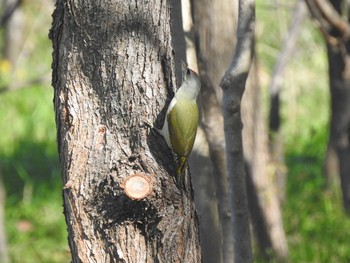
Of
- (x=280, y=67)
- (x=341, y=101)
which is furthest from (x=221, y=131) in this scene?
(x=280, y=67)

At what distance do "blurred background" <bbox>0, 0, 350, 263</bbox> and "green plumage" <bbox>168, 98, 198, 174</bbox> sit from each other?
1.72 m

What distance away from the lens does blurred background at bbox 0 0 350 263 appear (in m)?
6.46

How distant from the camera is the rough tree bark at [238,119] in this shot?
3449 millimetres

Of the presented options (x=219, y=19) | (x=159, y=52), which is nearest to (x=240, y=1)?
(x=159, y=52)

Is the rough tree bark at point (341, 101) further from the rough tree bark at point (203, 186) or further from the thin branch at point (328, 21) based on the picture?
the rough tree bark at point (203, 186)

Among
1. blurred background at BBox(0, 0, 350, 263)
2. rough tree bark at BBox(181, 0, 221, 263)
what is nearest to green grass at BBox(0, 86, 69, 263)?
blurred background at BBox(0, 0, 350, 263)

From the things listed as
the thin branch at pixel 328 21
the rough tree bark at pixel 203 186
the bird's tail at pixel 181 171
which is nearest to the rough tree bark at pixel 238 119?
the rough tree bark at pixel 203 186

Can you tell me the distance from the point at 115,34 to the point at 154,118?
Result: 30 cm

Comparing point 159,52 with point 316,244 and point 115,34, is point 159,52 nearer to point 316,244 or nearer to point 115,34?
point 115,34

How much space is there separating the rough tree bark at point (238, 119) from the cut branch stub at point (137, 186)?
848 mm

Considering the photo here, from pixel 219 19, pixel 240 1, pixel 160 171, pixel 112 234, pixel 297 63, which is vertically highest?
pixel 297 63

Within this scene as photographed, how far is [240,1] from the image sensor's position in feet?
11.4

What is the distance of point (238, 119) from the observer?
3.49 m

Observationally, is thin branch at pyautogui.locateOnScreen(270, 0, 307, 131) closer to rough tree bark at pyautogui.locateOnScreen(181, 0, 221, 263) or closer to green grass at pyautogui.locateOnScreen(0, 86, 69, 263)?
green grass at pyautogui.locateOnScreen(0, 86, 69, 263)
